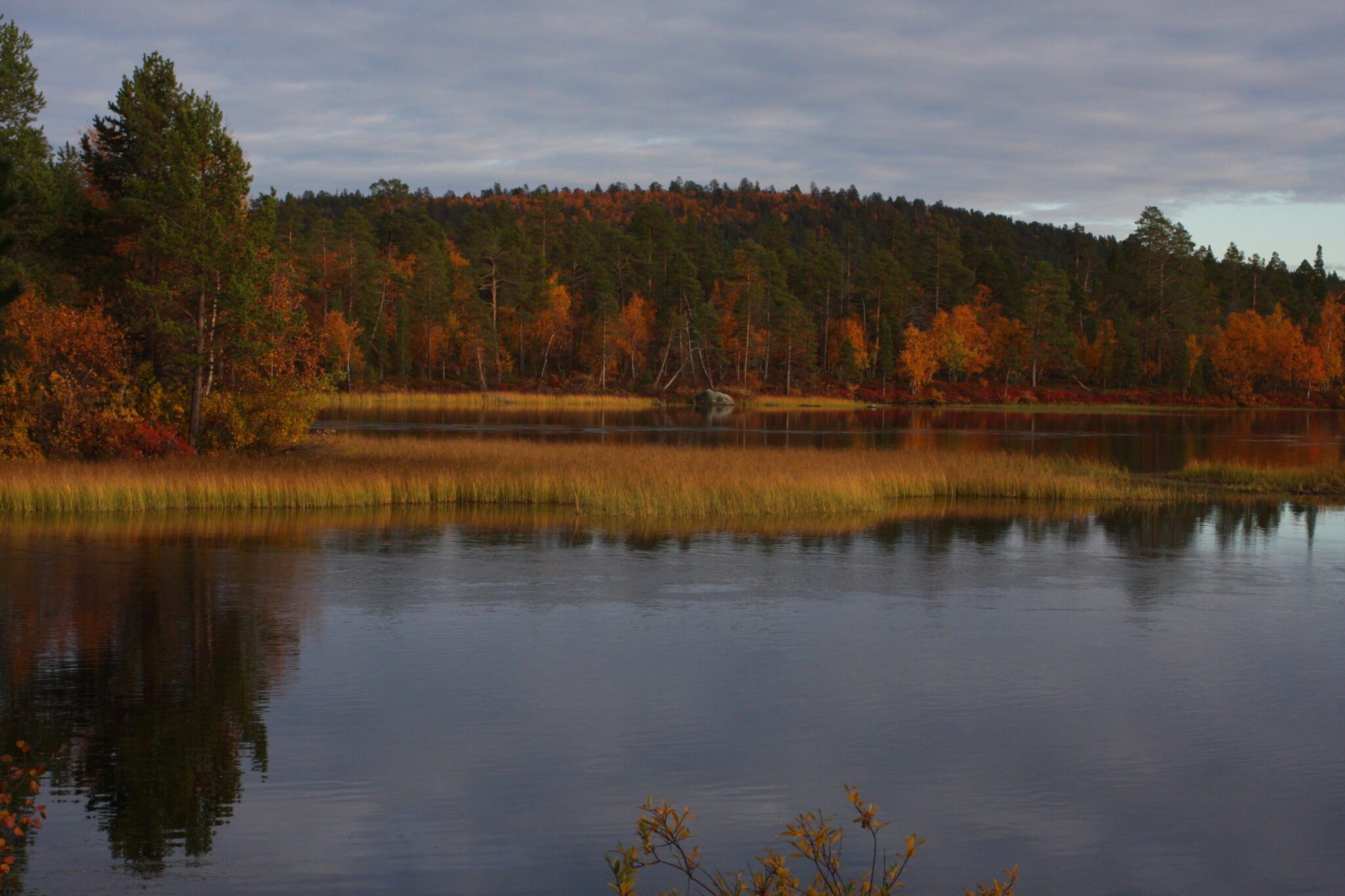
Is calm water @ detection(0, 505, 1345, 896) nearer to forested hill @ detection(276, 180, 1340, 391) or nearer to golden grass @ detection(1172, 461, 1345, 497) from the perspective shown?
golden grass @ detection(1172, 461, 1345, 497)

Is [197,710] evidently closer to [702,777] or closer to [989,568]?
[702,777]

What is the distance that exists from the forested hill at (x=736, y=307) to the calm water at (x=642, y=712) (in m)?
79.3

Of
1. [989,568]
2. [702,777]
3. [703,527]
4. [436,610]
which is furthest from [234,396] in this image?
[702,777]

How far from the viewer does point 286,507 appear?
94.9 ft

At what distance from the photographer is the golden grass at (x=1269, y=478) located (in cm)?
3597

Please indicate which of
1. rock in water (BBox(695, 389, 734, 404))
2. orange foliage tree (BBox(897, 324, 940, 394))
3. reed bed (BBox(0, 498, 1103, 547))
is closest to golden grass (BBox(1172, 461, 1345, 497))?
reed bed (BBox(0, 498, 1103, 547))

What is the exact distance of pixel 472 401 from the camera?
9425 centimetres

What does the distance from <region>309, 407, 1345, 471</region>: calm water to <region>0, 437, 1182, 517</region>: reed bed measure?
36.5 feet

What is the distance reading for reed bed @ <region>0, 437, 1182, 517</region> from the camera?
27.9 m

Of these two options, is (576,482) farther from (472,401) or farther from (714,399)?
(714,399)

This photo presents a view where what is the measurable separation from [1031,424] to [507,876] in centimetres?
7393

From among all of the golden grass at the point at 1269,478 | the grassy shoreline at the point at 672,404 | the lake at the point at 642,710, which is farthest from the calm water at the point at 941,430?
the lake at the point at 642,710

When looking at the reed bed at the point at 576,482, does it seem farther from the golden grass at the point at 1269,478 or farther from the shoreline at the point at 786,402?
the shoreline at the point at 786,402

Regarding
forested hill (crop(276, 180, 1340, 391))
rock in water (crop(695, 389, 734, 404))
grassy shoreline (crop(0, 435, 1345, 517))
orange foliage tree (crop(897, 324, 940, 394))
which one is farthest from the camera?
orange foliage tree (crop(897, 324, 940, 394))
